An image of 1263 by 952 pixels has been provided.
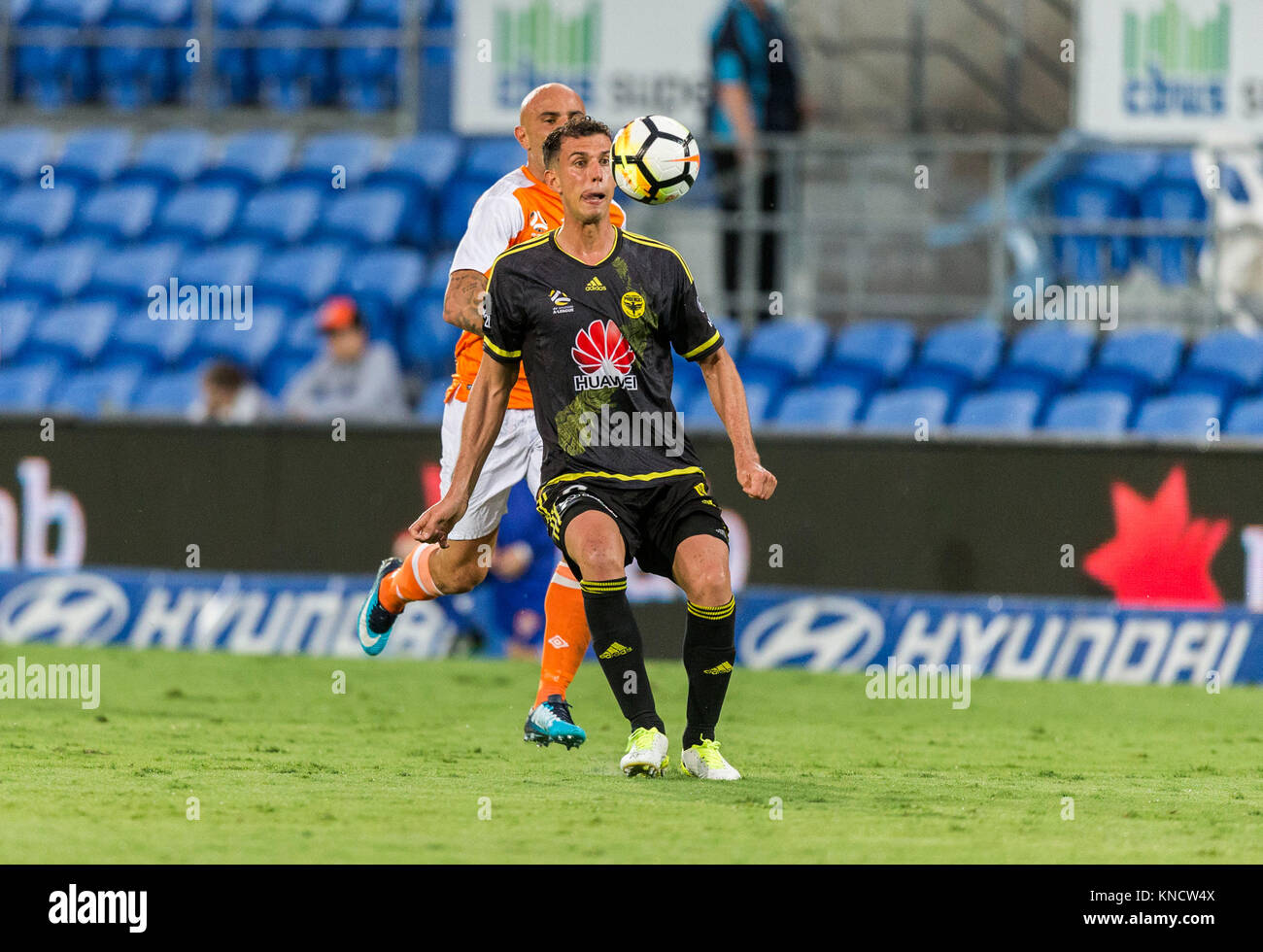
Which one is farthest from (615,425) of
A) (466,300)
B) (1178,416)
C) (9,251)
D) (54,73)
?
(54,73)

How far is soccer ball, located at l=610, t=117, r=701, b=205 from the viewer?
7.07 metres

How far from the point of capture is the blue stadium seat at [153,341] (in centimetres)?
1382

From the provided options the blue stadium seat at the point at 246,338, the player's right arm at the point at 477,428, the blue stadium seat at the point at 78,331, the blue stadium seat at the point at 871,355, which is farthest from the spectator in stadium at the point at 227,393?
the player's right arm at the point at 477,428

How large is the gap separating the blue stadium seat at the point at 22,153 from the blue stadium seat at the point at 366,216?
275cm

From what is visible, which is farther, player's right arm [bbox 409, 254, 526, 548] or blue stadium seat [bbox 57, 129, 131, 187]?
blue stadium seat [bbox 57, 129, 131, 187]

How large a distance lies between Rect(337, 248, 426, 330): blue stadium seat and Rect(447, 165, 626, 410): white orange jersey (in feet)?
18.8

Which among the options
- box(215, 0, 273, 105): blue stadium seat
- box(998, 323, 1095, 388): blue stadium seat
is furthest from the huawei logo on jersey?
box(215, 0, 273, 105): blue stadium seat

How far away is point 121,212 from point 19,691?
644cm

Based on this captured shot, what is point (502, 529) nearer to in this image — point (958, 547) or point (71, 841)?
point (958, 547)

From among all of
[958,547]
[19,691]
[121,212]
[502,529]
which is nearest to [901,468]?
[958,547]

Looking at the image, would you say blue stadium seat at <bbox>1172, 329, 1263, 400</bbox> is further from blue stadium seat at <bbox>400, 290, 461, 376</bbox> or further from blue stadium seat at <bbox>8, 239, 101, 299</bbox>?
blue stadium seat at <bbox>8, 239, 101, 299</bbox>

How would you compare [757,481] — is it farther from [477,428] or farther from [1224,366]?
[1224,366]

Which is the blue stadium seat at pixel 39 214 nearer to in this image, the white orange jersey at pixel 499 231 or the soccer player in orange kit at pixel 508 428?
the soccer player in orange kit at pixel 508 428

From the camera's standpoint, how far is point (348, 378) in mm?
12102
